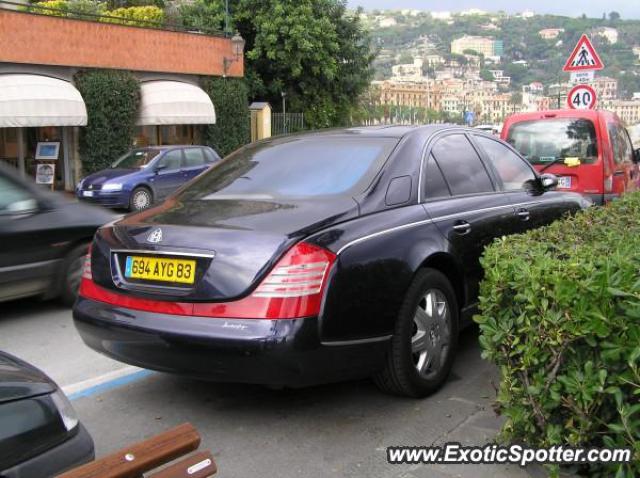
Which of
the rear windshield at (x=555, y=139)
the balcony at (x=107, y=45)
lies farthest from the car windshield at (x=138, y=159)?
the rear windshield at (x=555, y=139)

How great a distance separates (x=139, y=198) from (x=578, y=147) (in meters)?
10.2

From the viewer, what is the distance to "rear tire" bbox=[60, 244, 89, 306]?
6.38m

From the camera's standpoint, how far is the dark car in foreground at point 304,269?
3359 mm

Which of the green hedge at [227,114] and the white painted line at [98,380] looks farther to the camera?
the green hedge at [227,114]

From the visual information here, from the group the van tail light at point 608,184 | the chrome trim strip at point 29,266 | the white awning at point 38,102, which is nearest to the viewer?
the chrome trim strip at point 29,266

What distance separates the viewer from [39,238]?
19.9ft

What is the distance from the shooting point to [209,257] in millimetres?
3449

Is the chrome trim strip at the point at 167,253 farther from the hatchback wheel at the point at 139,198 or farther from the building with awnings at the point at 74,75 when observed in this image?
the building with awnings at the point at 74,75

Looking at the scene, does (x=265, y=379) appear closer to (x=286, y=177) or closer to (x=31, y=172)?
(x=286, y=177)

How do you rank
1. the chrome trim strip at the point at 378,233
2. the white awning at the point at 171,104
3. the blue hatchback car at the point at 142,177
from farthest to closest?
the white awning at the point at 171,104 → the blue hatchback car at the point at 142,177 → the chrome trim strip at the point at 378,233

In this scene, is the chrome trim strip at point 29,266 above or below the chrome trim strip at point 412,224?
below

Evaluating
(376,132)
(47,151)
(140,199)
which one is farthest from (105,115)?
(376,132)

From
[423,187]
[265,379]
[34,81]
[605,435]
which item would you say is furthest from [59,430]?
[34,81]

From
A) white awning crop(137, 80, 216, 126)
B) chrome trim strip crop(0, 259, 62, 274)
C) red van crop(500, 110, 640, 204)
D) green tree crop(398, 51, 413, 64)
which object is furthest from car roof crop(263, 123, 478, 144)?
green tree crop(398, 51, 413, 64)
